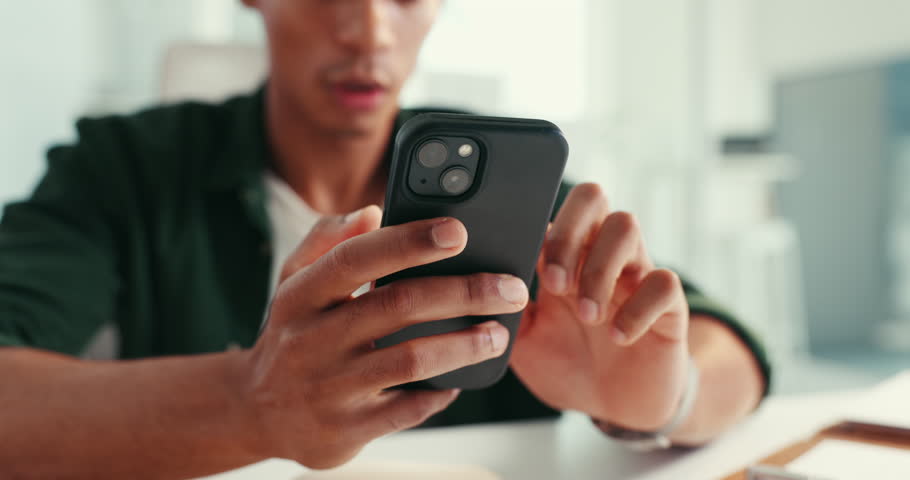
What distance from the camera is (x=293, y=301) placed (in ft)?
1.29

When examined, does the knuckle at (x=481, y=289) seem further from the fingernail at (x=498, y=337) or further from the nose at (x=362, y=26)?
the nose at (x=362, y=26)

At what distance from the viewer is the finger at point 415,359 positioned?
393mm

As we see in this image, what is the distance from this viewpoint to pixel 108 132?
34.5 inches

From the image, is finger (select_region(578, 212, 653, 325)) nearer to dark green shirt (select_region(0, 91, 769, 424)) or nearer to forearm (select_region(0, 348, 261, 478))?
forearm (select_region(0, 348, 261, 478))

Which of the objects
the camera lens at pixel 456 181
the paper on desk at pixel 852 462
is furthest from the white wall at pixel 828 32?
the camera lens at pixel 456 181

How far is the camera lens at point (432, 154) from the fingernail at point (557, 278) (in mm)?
151

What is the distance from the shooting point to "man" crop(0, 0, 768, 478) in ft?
1.31

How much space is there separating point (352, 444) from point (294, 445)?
0.04m

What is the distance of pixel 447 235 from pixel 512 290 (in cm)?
7

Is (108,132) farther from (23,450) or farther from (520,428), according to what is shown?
(520,428)

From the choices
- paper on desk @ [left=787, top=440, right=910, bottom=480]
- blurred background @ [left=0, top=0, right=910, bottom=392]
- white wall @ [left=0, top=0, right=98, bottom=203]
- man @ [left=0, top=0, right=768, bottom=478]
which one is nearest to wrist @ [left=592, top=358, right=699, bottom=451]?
man @ [left=0, top=0, right=768, bottom=478]

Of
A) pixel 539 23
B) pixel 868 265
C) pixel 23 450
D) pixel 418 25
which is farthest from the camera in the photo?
pixel 868 265

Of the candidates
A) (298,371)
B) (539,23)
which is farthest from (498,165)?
(539,23)

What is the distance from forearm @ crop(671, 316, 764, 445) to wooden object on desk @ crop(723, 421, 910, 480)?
9cm
